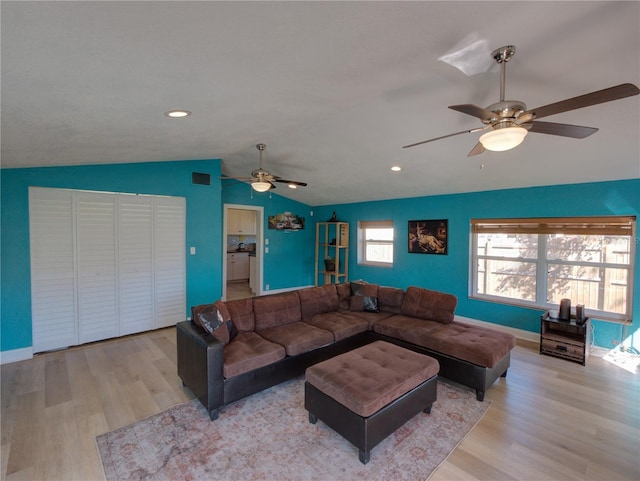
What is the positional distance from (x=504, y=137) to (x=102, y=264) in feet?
15.1

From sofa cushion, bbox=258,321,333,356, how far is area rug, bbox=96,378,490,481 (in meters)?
0.49

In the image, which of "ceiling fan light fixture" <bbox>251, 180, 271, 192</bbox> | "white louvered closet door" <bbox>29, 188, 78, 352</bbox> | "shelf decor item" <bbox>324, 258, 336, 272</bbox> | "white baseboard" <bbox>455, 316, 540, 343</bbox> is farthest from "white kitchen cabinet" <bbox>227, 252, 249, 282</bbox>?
"white baseboard" <bbox>455, 316, 540, 343</bbox>

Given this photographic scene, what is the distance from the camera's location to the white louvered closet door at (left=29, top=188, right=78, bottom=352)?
348 centimetres

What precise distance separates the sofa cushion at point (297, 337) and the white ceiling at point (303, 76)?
2.19m

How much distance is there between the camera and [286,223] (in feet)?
23.5

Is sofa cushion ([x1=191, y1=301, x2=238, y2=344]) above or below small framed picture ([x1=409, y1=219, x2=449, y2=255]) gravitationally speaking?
below

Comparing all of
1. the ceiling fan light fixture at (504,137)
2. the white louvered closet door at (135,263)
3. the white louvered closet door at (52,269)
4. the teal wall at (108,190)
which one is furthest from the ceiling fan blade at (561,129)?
the white louvered closet door at (52,269)

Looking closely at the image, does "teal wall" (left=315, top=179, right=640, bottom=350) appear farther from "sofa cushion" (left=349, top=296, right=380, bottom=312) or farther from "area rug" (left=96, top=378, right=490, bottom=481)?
"area rug" (left=96, top=378, right=490, bottom=481)

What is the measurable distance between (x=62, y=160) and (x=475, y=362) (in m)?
4.80

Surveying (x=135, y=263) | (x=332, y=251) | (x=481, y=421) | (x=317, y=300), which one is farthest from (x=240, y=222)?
(x=481, y=421)

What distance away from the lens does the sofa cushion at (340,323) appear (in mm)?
3324

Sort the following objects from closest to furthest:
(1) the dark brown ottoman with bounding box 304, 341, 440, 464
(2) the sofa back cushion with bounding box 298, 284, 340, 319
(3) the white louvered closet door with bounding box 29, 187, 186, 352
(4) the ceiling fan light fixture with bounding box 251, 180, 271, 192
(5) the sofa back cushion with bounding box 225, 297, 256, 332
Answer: (1) the dark brown ottoman with bounding box 304, 341, 440, 464 → (5) the sofa back cushion with bounding box 225, 297, 256, 332 → (3) the white louvered closet door with bounding box 29, 187, 186, 352 → (2) the sofa back cushion with bounding box 298, 284, 340, 319 → (4) the ceiling fan light fixture with bounding box 251, 180, 271, 192

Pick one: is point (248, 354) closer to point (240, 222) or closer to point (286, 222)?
point (286, 222)

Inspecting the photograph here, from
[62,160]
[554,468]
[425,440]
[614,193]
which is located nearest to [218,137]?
[62,160]
